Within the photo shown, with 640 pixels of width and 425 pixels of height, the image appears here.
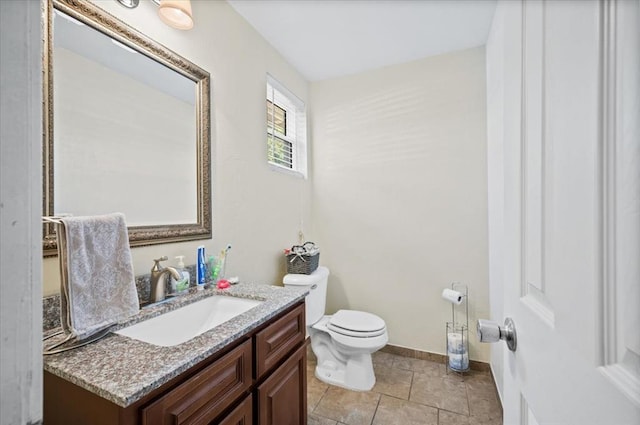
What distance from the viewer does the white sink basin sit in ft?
3.22

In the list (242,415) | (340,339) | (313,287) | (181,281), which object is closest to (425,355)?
(340,339)

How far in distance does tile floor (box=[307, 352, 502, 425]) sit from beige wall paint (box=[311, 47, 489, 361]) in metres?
0.26

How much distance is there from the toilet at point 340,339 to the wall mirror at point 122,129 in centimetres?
92

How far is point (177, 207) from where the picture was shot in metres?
1.32

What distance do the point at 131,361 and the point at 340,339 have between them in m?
1.39

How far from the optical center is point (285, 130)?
2314mm

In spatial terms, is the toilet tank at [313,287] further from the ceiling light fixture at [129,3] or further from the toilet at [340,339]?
the ceiling light fixture at [129,3]

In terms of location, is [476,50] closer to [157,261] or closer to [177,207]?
[177,207]

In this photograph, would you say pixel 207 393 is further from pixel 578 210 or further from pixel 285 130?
pixel 285 130

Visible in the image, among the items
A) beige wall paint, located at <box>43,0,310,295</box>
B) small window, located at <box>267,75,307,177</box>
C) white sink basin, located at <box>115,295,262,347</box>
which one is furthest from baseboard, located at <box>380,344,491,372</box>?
small window, located at <box>267,75,307,177</box>

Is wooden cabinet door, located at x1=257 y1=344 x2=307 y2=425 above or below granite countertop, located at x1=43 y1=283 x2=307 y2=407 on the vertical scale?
below

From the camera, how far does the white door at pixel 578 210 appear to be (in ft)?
0.95

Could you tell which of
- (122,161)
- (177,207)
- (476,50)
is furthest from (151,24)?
(476,50)

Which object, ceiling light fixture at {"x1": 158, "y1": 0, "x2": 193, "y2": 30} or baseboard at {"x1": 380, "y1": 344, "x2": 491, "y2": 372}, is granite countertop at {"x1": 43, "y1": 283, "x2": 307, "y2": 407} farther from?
baseboard at {"x1": 380, "y1": 344, "x2": 491, "y2": 372}
